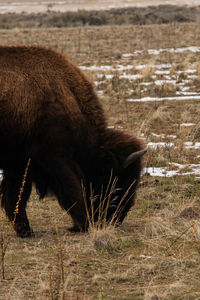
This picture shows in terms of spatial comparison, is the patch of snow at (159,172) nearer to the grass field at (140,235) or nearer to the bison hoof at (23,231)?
the grass field at (140,235)

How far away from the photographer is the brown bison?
5473mm

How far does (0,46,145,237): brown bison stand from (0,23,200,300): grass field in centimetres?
38

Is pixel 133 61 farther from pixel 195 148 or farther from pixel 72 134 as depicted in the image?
pixel 72 134

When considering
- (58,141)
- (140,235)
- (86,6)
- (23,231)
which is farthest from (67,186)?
(86,6)

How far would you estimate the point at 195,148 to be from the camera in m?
9.12

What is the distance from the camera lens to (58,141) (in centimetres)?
555

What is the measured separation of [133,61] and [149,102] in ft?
21.9

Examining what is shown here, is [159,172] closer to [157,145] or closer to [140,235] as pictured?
[157,145]

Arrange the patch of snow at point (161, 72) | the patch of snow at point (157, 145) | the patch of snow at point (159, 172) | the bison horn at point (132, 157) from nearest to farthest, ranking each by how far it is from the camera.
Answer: the bison horn at point (132, 157) → the patch of snow at point (159, 172) → the patch of snow at point (157, 145) → the patch of snow at point (161, 72)

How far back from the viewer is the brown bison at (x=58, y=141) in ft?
18.0

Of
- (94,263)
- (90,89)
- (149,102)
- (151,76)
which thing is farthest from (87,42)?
(94,263)

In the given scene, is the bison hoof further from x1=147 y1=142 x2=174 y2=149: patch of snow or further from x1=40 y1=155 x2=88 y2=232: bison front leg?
x1=147 y1=142 x2=174 y2=149: patch of snow

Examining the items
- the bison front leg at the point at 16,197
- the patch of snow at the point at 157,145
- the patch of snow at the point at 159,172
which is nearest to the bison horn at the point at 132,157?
the bison front leg at the point at 16,197

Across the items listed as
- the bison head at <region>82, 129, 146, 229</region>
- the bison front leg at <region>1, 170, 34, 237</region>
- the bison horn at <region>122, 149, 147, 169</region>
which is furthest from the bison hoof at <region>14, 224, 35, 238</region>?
the bison horn at <region>122, 149, 147, 169</region>
